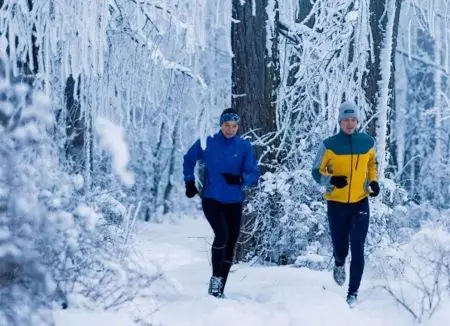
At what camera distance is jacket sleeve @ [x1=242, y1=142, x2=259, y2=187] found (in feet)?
20.0

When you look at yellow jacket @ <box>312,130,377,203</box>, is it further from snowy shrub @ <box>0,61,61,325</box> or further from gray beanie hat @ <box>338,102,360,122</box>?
snowy shrub @ <box>0,61,61,325</box>

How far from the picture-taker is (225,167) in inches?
241

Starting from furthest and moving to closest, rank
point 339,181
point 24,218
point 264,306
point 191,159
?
point 191,159 → point 339,181 → point 264,306 → point 24,218

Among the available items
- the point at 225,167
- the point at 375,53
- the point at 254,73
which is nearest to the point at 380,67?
A: the point at 375,53

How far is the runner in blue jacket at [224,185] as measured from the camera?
20.0 feet

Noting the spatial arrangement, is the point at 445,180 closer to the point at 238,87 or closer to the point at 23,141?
the point at 238,87

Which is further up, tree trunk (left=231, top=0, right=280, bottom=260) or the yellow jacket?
tree trunk (left=231, top=0, right=280, bottom=260)

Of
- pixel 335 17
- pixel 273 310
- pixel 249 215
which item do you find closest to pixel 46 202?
pixel 273 310

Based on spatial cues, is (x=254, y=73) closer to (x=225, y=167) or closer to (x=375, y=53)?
(x=375, y=53)

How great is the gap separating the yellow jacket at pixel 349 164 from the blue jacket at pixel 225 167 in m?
0.56

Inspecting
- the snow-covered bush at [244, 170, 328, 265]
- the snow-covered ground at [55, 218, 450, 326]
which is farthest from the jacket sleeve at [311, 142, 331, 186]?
the snow-covered bush at [244, 170, 328, 265]

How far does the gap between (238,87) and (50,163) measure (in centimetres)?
420

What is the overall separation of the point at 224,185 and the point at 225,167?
0.48 feet

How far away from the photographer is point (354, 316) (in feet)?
17.7
